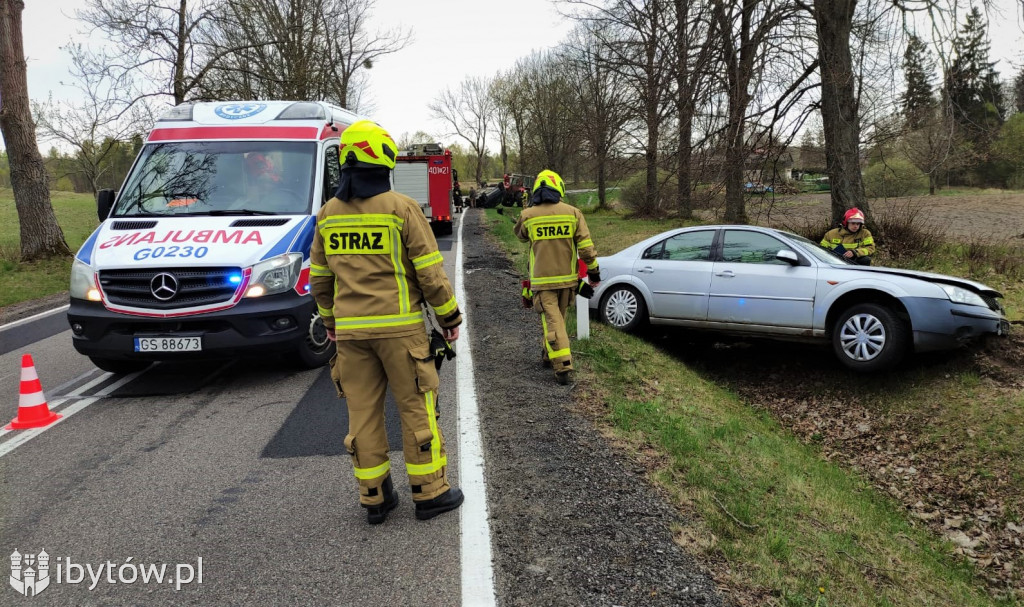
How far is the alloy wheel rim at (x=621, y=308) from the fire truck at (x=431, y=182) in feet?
45.8

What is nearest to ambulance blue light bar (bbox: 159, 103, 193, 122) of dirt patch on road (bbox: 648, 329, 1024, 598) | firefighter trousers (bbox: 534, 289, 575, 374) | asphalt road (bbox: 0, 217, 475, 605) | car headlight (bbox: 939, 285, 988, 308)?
asphalt road (bbox: 0, 217, 475, 605)

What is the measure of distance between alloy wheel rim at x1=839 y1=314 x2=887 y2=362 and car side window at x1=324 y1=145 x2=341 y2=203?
558cm

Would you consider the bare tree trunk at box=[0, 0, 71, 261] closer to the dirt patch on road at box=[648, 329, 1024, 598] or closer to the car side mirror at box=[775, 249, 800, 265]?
the dirt patch on road at box=[648, 329, 1024, 598]

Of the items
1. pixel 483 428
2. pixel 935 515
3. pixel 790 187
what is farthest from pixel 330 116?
pixel 790 187

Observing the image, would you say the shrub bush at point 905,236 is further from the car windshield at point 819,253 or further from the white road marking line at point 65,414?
the white road marking line at point 65,414

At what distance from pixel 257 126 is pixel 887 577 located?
6664mm

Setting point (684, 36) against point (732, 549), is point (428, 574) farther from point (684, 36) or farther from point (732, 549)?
point (684, 36)

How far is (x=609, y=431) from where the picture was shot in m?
4.67

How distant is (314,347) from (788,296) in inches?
203

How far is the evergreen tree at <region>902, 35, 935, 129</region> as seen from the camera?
9086 millimetres

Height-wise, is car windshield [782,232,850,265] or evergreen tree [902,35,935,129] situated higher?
evergreen tree [902,35,935,129]

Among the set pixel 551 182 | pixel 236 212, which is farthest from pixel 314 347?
pixel 551 182

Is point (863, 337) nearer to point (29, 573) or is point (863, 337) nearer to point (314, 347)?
point (314, 347)

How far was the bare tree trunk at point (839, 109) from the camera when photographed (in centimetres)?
1066
